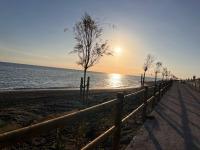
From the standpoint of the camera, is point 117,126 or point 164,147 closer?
point 117,126

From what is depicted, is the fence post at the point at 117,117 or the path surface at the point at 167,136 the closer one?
the fence post at the point at 117,117

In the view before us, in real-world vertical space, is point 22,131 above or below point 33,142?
above

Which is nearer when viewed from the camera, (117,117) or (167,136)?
(117,117)

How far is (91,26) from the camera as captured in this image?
1844 cm

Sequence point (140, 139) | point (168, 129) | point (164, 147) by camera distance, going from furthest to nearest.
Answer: point (168, 129) < point (140, 139) < point (164, 147)

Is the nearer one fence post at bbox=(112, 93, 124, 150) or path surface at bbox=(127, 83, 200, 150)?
fence post at bbox=(112, 93, 124, 150)

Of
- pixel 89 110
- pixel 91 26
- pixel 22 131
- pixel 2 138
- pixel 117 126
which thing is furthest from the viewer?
pixel 91 26

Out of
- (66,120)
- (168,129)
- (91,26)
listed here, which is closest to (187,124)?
(168,129)

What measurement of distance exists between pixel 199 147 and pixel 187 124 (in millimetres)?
3282

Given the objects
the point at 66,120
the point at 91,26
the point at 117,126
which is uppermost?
the point at 91,26

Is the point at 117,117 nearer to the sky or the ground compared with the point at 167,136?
nearer to the sky

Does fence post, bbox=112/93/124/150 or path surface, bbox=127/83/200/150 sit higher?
fence post, bbox=112/93/124/150

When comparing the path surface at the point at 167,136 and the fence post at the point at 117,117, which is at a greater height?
the fence post at the point at 117,117

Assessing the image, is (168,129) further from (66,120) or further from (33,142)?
(66,120)
